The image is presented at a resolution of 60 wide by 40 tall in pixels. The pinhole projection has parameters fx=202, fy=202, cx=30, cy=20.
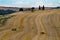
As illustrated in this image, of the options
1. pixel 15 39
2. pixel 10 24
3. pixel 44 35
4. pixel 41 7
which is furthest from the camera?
pixel 41 7

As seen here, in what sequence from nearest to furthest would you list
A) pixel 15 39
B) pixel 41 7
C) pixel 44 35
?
1. pixel 15 39
2. pixel 44 35
3. pixel 41 7

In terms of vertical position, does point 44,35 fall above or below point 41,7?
above

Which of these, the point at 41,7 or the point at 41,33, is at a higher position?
the point at 41,33

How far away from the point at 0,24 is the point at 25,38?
6024 mm

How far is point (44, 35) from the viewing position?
12.9m

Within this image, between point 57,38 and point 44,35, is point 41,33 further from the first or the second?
point 57,38

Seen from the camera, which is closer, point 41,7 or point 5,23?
point 5,23

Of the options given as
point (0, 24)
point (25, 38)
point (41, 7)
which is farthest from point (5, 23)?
point (41, 7)

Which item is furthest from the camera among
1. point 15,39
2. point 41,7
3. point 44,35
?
point 41,7

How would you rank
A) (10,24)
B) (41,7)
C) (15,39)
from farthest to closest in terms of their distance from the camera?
(41,7) < (10,24) < (15,39)

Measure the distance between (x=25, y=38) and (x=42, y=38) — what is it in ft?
3.36

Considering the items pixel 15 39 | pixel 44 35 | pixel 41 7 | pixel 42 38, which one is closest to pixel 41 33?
pixel 44 35

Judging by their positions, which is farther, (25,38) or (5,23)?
(5,23)

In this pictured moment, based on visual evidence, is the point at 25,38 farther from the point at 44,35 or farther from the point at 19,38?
the point at 44,35
